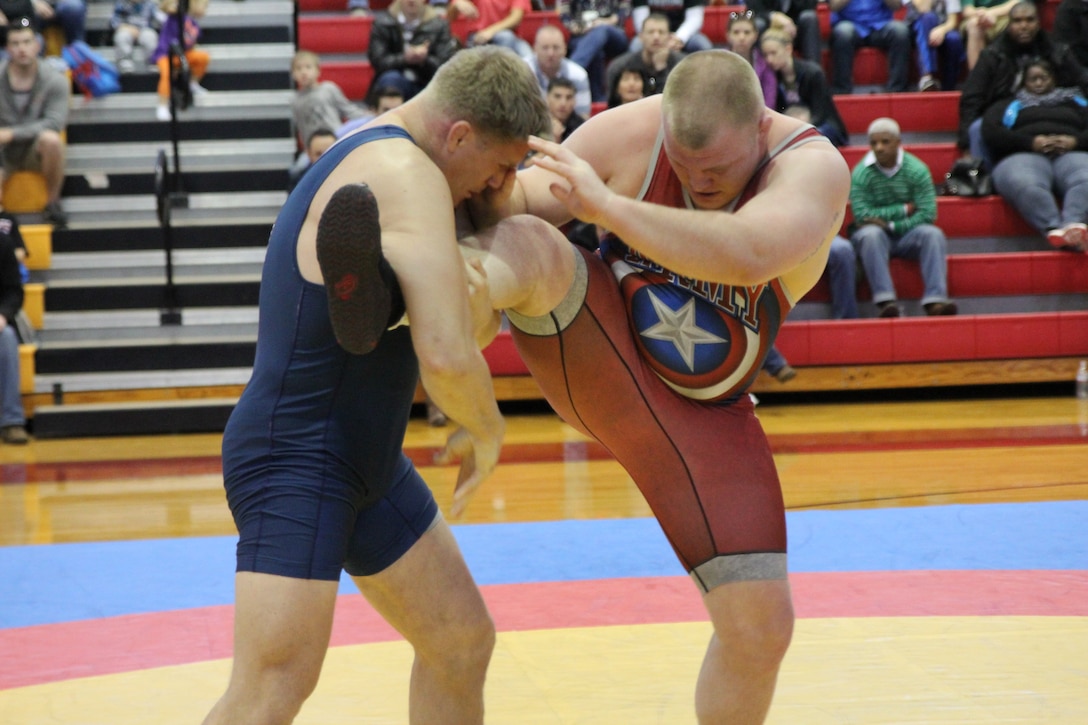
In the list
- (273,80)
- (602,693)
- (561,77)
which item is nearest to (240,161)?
(273,80)

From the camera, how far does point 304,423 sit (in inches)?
87.2

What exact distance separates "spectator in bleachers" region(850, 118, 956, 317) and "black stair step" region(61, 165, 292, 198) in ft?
13.8

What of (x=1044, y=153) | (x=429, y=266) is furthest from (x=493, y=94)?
(x=1044, y=153)

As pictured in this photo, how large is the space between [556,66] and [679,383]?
21.2 feet

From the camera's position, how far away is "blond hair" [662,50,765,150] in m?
2.43

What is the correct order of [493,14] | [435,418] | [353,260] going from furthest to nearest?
[493,14]
[435,418]
[353,260]

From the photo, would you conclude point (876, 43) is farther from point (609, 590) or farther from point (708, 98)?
point (708, 98)

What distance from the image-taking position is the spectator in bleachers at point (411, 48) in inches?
357

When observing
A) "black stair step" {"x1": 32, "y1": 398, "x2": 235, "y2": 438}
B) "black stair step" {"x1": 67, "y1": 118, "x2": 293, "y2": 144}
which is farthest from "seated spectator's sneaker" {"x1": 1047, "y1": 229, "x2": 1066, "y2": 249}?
"black stair step" {"x1": 67, "y1": 118, "x2": 293, "y2": 144}

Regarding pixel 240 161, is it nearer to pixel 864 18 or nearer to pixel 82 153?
pixel 82 153

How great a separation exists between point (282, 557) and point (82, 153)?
807cm

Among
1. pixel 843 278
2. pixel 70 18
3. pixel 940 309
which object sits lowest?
pixel 940 309

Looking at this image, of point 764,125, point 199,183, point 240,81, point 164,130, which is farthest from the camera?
point 240,81

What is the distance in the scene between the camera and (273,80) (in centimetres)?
1000
